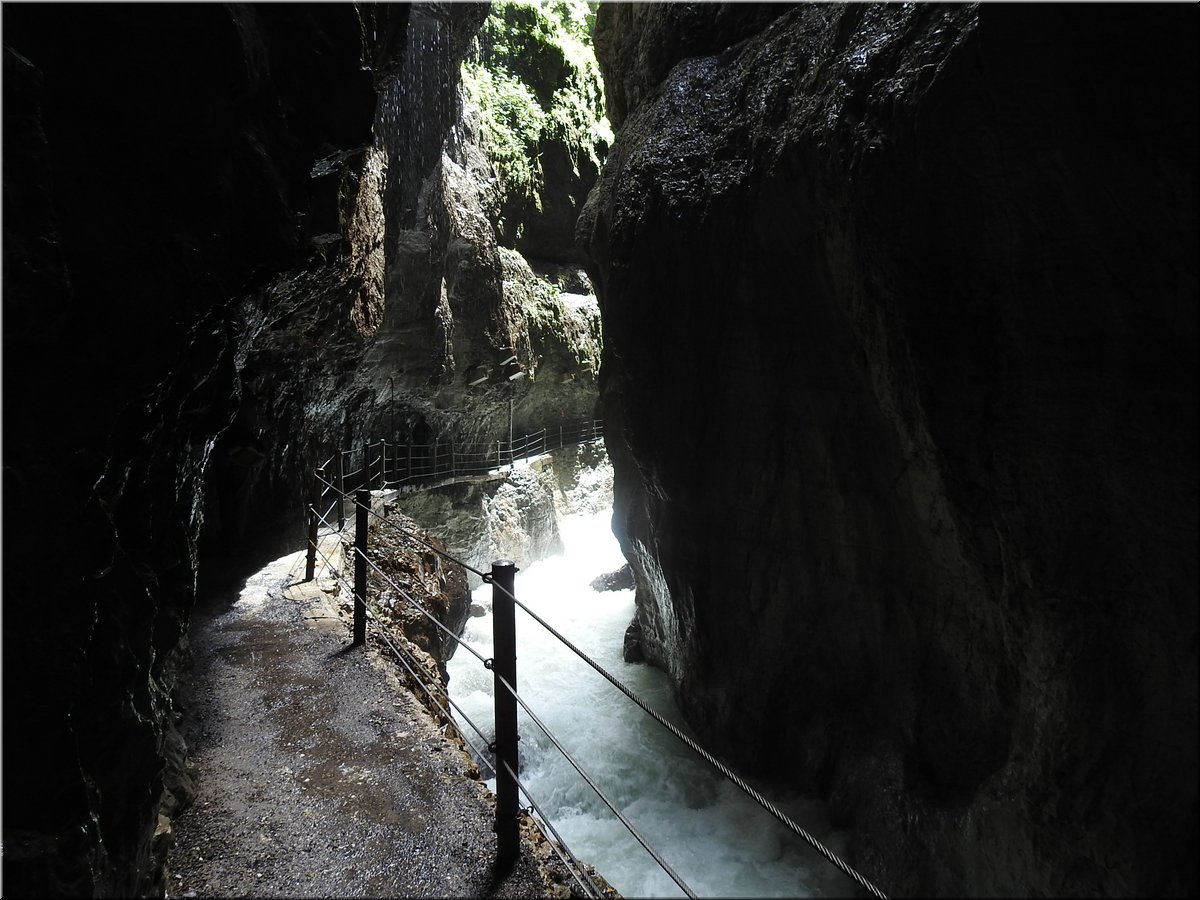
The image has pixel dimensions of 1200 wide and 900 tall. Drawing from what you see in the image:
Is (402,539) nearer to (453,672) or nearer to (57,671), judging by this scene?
(453,672)

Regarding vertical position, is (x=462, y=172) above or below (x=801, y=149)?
above

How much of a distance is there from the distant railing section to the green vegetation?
662 cm

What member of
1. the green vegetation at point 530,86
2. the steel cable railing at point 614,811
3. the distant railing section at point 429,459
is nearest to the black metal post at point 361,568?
the steel cable railing at point 614,811

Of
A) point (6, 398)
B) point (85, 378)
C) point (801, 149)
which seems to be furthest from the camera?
point (801, 149)

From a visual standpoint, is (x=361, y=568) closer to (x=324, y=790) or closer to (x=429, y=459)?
(x=324, y=790)

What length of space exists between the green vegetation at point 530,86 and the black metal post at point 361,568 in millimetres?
14265

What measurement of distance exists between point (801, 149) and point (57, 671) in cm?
546

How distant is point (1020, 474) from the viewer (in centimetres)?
407

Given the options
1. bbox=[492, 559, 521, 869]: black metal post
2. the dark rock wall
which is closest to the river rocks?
the dark rock wall

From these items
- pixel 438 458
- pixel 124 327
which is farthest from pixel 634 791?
pixel 438 458

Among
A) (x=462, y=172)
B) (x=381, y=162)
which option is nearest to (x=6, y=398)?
(x=381, y=162)

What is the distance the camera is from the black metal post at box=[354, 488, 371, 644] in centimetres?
517

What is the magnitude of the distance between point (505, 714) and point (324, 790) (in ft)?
4.56

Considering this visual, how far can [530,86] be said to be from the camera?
1909cm
